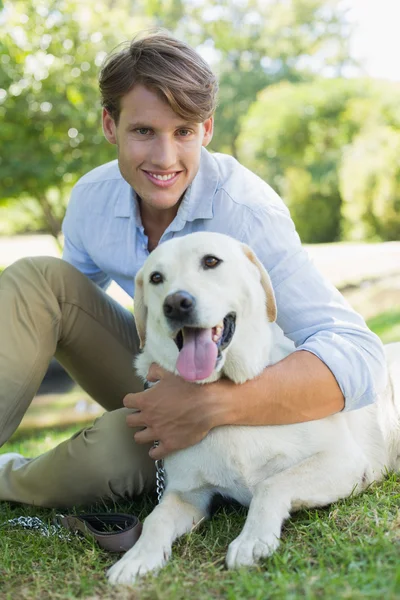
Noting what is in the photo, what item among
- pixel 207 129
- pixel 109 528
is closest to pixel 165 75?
pixel 207 129

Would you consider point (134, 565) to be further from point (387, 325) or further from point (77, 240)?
point (387, 325)

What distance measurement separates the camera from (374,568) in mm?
1887

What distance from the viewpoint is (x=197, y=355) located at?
225 cm

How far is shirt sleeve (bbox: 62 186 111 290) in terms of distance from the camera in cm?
329

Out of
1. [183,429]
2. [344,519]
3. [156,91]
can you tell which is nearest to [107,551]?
[183,429]

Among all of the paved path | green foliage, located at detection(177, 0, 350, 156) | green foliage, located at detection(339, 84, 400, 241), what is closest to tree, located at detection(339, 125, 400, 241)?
green foliage, located at detection(339, 84, 400, 241)

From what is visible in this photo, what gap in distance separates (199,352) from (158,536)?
61 cm

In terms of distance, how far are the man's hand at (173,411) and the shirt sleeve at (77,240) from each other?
1.02m

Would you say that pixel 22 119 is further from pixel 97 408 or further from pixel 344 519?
pixel 344 519

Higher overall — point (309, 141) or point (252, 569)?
point (252, 569)

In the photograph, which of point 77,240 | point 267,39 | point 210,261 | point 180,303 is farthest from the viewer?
point 267,39

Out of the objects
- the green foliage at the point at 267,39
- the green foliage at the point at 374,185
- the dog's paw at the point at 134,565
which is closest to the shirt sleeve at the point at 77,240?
the dog's paw at the point at 134,565

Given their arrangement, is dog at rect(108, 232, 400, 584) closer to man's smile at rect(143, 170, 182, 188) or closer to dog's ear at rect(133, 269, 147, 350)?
dog's ear at rect(133, 269, 147, 350)

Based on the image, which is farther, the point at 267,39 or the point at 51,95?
the point at 267,39
